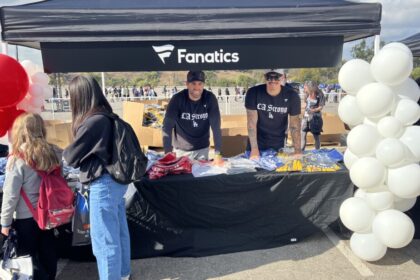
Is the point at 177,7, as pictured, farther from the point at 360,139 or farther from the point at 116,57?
the point at 360,139

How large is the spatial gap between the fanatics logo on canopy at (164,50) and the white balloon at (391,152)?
1833 mm

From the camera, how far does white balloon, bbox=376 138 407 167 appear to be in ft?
9.15

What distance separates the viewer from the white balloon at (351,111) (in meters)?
3.12

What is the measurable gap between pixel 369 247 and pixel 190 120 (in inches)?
77.9

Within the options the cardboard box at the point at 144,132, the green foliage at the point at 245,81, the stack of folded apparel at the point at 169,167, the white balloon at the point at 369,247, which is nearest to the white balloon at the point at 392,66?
the white balloon at the point at 369,247

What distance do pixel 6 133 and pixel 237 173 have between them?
1975 mm

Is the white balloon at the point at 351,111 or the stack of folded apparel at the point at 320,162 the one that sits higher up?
the white balloon at the point at 351,111

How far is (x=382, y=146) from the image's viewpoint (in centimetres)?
285

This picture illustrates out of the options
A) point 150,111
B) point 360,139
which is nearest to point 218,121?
point 360,139

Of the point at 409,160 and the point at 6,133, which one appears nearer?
the point at 409,160

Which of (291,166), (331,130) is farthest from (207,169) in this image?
(331,130)

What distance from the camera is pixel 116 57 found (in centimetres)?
310

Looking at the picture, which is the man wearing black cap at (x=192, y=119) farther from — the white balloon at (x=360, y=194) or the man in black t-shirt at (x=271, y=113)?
the white balloon at (x=360, y=194)

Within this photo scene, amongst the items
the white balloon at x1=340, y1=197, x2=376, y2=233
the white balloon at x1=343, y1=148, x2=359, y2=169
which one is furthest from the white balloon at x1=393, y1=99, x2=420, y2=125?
the white balloon at x1=340, y1=197, x2=376, y2=233
